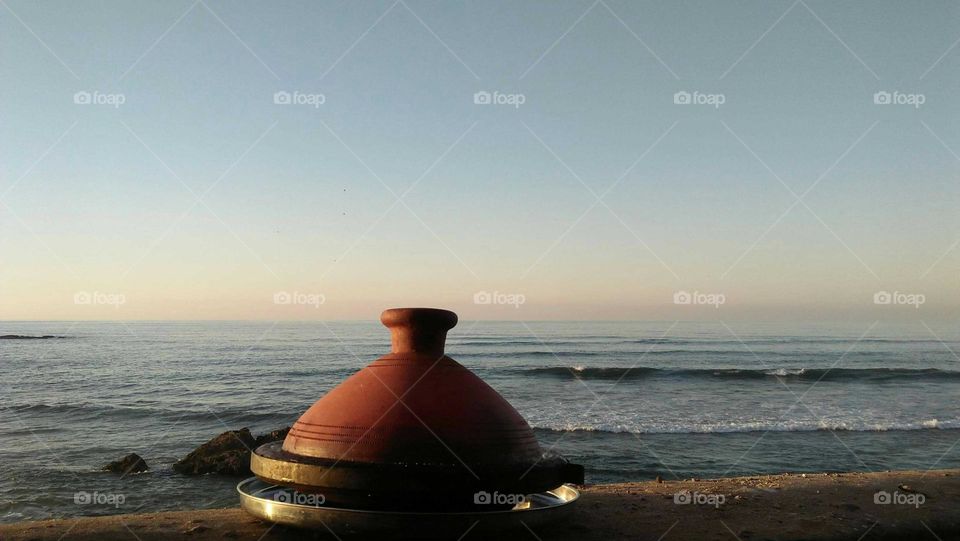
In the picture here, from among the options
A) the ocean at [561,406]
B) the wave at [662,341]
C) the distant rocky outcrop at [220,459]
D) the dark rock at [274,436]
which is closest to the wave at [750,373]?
the ocean at [561,406]

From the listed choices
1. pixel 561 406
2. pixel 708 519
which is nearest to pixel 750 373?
pixel 561 406

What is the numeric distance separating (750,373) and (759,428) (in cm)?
1770

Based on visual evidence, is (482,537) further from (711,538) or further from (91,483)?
(91,483)

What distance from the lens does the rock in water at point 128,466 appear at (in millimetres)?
12445

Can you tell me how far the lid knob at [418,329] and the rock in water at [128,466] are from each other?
898cm

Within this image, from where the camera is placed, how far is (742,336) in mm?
61500

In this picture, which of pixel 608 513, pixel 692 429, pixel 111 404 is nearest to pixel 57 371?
pixel 111 404

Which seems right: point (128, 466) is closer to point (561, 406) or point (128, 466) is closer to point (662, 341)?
point (561, 406)

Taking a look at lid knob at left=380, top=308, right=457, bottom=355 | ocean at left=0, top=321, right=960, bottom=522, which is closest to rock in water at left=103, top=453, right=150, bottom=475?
ocean at left=0, top=321, right=960, bottom=522

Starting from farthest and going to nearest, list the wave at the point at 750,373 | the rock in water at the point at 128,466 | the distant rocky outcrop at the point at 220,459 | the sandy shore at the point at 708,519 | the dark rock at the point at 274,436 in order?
the wave at the point at 750,373 → the dark rock at the point at 274,436 → the rock in water at the point at 128,466 → the distant rocky outcrop at the point at 220,459 → the sandy shore at the point at 708,519

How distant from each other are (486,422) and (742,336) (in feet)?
199

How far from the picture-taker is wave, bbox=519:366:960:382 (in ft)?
113

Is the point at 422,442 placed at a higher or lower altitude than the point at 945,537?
higher

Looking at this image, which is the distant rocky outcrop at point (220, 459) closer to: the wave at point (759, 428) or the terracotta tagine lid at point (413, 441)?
the terracotta tagine lid at point (413, 441)
